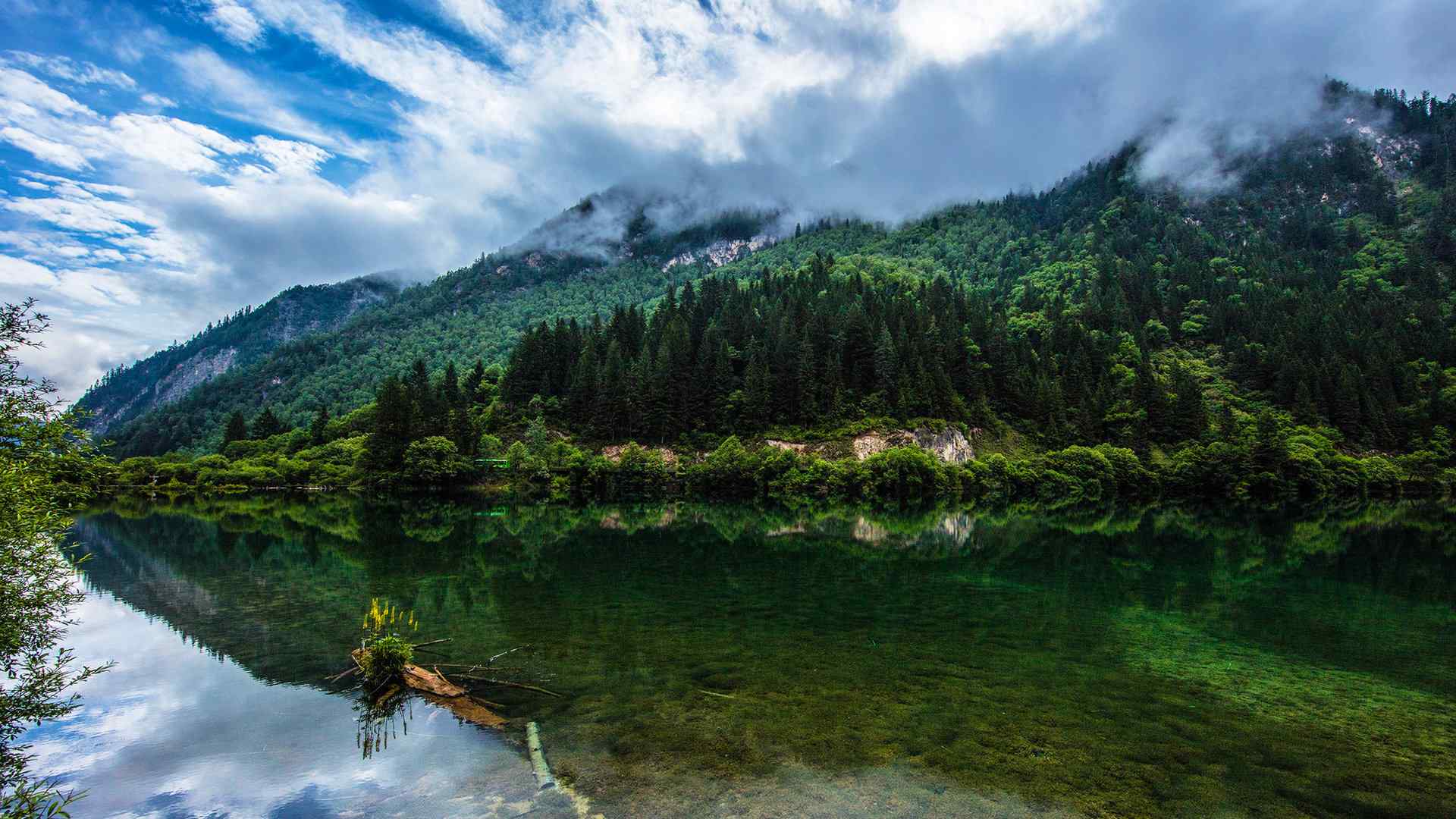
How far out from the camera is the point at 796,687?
16.3 m

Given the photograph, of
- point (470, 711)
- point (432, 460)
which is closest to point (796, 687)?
point (470, 711)

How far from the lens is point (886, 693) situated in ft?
52.0

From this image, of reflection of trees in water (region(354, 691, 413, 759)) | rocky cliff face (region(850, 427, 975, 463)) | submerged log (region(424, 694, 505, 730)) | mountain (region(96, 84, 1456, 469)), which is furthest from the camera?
mountain (region(96, 84, 1456, 469))

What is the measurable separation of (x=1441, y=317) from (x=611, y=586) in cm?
18721

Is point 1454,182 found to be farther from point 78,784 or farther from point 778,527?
point 78,784

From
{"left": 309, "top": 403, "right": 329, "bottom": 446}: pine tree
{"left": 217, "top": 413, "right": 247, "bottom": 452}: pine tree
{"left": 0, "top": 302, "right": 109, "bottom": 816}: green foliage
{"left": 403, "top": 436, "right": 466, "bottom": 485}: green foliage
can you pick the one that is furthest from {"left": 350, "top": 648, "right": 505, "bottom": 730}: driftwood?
{"left": 217, "top": 413, "right": 247, "bottom": 452}: pine tree

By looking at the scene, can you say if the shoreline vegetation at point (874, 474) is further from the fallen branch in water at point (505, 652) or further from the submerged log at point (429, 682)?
the submerged log at point (429, 682)

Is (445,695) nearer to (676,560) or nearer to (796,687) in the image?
(796,687)

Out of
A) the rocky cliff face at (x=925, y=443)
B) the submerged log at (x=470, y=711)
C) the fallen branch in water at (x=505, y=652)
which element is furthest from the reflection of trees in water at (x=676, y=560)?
the rocky cliff face at (x=925, y=443)

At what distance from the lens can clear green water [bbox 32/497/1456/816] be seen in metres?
11.2

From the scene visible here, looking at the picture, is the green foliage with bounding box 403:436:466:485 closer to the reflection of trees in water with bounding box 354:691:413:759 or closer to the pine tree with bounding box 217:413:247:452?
the pine tree with bounding box 217:413:247:452

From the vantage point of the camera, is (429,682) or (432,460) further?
(432,460)

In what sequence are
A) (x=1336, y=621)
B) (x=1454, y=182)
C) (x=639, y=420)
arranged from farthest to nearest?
(x=1454, y=182) → (x=639, y=420) → (x=1336, y=621)

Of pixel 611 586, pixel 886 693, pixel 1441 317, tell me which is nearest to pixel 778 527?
pixel 611 586
